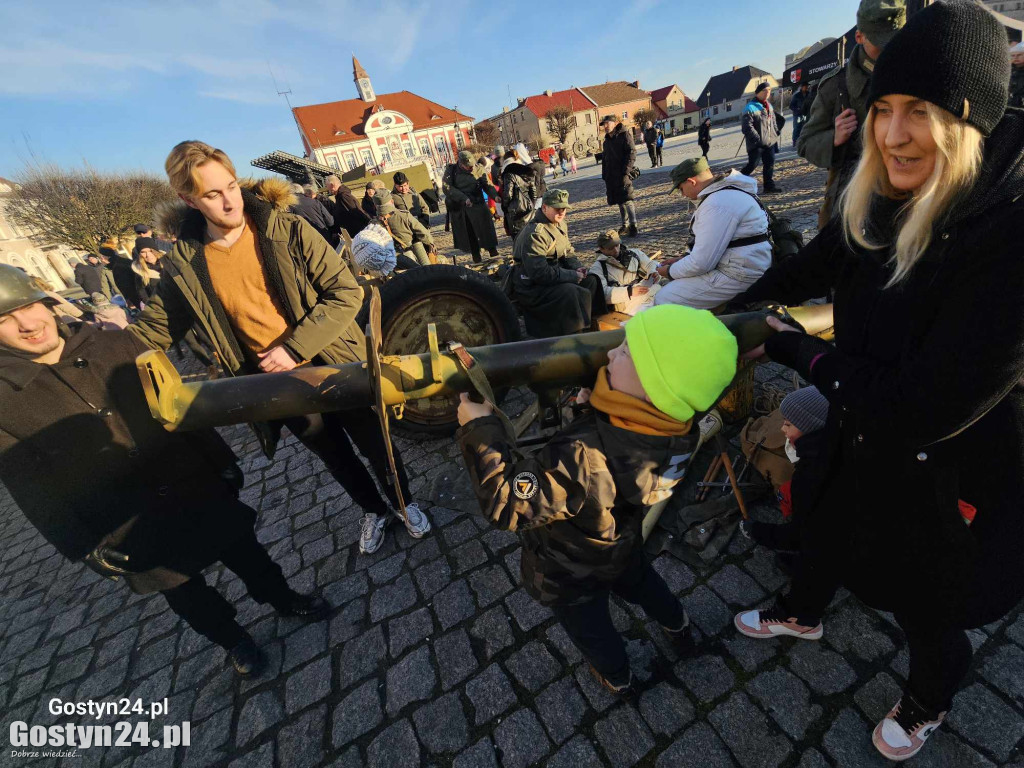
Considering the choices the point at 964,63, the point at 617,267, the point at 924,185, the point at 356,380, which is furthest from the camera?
the point at 617,267

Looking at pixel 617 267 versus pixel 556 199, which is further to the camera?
pixel 617 267

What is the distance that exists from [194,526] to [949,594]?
8.89 feet

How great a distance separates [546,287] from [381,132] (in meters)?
59.7

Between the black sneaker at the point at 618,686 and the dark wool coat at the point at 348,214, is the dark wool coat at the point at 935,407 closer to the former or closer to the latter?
the black sneaker at the point at 618,686

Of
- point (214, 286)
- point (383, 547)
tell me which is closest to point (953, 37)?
point (214, 286)

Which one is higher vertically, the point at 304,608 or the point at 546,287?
the point at 546,287

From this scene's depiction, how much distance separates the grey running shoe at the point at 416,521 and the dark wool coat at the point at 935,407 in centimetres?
215

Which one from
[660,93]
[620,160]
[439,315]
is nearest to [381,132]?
[660,93]

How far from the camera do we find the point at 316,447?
238 centimetres

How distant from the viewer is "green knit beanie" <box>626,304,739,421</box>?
118cm

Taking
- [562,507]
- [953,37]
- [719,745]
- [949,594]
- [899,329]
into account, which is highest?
[953,37]

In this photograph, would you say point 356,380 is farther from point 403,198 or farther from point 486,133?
point 486,133

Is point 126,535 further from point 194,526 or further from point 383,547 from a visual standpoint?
point 383,547

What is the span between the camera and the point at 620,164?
781cm
